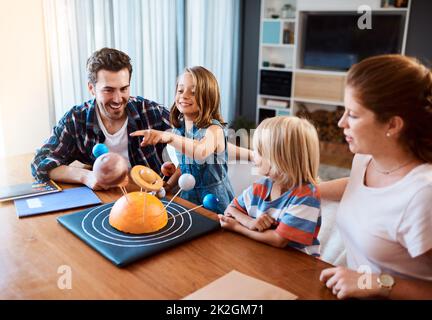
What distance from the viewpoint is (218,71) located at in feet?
15.9

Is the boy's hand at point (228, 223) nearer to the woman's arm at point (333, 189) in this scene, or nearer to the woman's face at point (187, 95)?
the woman's arm at point (333, 189)

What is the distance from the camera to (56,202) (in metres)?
1.49

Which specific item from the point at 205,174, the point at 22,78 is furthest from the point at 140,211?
the point at 22,78

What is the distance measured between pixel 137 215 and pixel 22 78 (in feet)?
6.90

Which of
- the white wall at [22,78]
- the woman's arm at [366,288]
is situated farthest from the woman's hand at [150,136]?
the white wall at [22,78]

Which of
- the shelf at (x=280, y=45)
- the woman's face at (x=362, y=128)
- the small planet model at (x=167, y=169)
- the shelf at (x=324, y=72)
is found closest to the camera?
the woman's face at (x=362, y=128)

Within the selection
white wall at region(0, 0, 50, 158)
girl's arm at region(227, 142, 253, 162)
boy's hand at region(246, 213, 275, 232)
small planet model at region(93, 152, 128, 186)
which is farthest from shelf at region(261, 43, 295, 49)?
small planet model at region(93, 152, 128, 186)

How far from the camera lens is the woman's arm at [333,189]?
4.44ft

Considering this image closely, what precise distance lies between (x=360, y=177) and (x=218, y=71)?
378 cm

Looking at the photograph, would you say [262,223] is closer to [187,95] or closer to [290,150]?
[290,150]

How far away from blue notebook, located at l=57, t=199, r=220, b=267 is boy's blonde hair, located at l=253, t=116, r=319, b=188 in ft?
0.88

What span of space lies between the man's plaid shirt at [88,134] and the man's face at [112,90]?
8 cm

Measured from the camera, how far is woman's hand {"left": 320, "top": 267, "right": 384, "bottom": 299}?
96 cm

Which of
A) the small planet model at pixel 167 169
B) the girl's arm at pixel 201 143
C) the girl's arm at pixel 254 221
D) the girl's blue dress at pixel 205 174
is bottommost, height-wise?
the girl's blue dress at pixel 205 174
